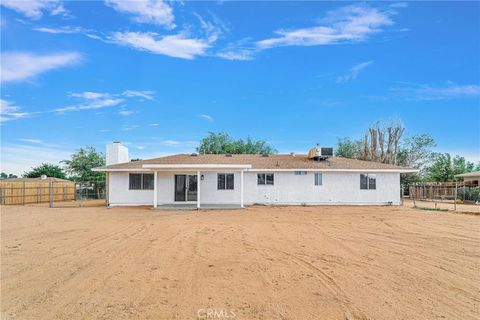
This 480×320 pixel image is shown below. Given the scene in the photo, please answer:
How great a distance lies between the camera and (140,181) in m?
19.4

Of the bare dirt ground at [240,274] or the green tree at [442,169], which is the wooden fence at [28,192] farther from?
the green tree at [442,169]

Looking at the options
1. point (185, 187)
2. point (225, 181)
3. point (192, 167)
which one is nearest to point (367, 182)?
point (225, 181)

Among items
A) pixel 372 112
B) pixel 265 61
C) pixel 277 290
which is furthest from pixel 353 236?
pixel 372 112

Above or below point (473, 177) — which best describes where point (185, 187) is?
below

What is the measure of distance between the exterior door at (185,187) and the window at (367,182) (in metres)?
10.8

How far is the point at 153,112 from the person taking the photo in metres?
26.1

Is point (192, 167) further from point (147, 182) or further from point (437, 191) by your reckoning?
point (437, 191)

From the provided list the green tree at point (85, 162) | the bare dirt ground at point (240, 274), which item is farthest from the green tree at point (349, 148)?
the bare dirt ground at point (240, 274)

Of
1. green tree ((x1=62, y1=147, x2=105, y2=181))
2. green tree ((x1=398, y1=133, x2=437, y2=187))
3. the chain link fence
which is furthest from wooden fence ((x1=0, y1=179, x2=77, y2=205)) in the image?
green tree ((x1=398, y1=133, x2=437, y2=187))

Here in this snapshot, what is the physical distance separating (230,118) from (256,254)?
2938cm

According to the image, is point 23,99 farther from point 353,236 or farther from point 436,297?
point 436,297

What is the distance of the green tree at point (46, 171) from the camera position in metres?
38.2

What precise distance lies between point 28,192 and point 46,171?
1684 centimetres

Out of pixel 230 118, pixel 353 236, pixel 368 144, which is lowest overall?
pixel 353 236
